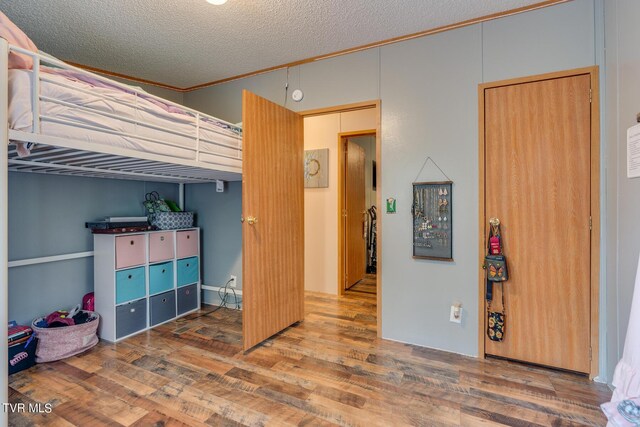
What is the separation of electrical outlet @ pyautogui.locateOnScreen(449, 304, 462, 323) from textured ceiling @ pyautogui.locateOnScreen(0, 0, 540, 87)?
2.12m

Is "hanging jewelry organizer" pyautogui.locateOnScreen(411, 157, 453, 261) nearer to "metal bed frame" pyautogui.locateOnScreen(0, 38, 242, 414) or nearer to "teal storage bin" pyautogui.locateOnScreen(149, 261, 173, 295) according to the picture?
"metal bed frame" pyautogui.locateOnScreen(0, 38, 242, 414)

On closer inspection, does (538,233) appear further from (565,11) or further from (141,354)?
(141,354)

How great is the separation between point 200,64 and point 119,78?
0.89 m

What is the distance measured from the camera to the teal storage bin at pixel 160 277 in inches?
116

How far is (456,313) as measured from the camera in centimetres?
238

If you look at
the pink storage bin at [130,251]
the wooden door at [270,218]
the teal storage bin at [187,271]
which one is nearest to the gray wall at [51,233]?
the pink storage bin at [130,251]

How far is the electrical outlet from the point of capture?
238 cm

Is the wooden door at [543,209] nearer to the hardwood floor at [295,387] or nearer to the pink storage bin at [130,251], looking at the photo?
the hardwood floor at [295,387]

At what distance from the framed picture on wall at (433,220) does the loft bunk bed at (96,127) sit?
1.55 meters

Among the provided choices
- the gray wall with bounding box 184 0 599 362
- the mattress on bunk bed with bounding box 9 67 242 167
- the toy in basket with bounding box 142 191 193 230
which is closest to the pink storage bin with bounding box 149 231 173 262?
the toy in basket with bounding box 142 191 193 230

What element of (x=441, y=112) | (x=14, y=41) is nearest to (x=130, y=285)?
(x=14, y=41)

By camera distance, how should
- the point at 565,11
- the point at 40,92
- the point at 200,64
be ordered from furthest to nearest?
the point at 200,64 < the point at 565,11 < the point at 40,92

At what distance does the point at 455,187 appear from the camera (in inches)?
94.2

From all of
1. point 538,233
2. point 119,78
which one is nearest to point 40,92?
point 119,78
